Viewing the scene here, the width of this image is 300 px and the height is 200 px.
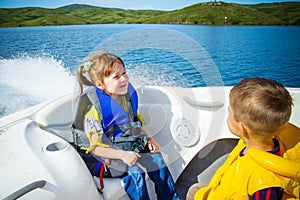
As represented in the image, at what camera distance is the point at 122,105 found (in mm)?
1230

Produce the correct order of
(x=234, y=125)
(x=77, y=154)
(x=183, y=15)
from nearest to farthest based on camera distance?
(x=234, y=125), (x=77, y=154), (x=183, y=15)

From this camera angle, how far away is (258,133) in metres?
0.74

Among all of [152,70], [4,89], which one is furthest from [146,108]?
[4,89]

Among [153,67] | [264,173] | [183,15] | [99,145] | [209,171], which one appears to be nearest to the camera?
[264,173]

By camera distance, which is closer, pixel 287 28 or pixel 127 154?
pixel 127 154

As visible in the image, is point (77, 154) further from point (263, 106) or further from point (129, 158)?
point (263, 106)

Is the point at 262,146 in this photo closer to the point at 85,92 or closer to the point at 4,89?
the point at 85,92

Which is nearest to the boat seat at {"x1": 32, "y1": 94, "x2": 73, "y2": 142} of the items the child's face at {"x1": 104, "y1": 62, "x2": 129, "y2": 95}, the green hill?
the child's face at {"x1": 104, "y1": 62, "x2": 129, "y2": 95}

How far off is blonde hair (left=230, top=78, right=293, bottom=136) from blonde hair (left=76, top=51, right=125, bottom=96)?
587 mm

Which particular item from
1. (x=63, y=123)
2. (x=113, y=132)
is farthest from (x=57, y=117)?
(x=113, y=132)

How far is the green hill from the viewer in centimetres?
2353

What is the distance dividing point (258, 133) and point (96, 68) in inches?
27.9

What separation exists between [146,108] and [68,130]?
50 centimetres

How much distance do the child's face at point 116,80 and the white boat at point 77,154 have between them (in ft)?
1.01
